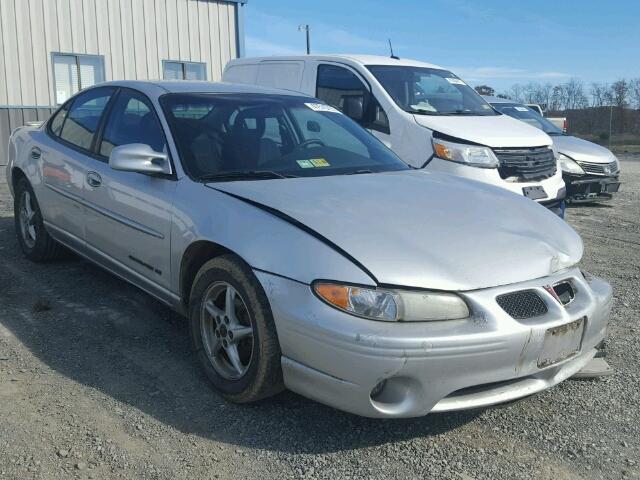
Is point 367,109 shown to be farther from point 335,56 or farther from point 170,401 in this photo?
point 170,401

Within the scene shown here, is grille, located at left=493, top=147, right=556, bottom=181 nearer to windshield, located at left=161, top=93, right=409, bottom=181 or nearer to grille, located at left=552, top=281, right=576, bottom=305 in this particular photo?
windshield, located at left=161, top=93, right=409, bottom=181

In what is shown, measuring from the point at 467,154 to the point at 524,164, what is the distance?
73cm

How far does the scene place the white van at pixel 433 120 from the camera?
6.67 metres

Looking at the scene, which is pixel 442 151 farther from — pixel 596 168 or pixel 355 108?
Result: pixel 596 168

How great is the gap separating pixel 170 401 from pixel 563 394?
6.43 feet

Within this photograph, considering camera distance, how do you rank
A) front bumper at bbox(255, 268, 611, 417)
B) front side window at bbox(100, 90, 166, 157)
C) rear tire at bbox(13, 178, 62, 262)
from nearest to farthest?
front bumper at bbox(255, 268, 611, 417), front side window at bbox(100, 90, 166, 157), rear tire at bbox(13, 178, 62, 262)

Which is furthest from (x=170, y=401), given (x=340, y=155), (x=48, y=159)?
(x=48, y=159)

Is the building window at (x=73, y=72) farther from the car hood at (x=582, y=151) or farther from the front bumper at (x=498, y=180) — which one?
the front bumper at (x=498, y=180)

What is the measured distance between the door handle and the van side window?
3455 mm

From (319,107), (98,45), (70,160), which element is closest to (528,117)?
(319,107)

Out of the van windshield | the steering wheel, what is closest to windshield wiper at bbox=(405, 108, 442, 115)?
the van windshield

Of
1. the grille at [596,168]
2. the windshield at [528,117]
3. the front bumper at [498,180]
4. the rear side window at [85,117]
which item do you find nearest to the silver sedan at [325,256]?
the rear side window at [85,117]

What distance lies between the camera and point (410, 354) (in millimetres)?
2545

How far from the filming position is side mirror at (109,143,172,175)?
3553 mm
